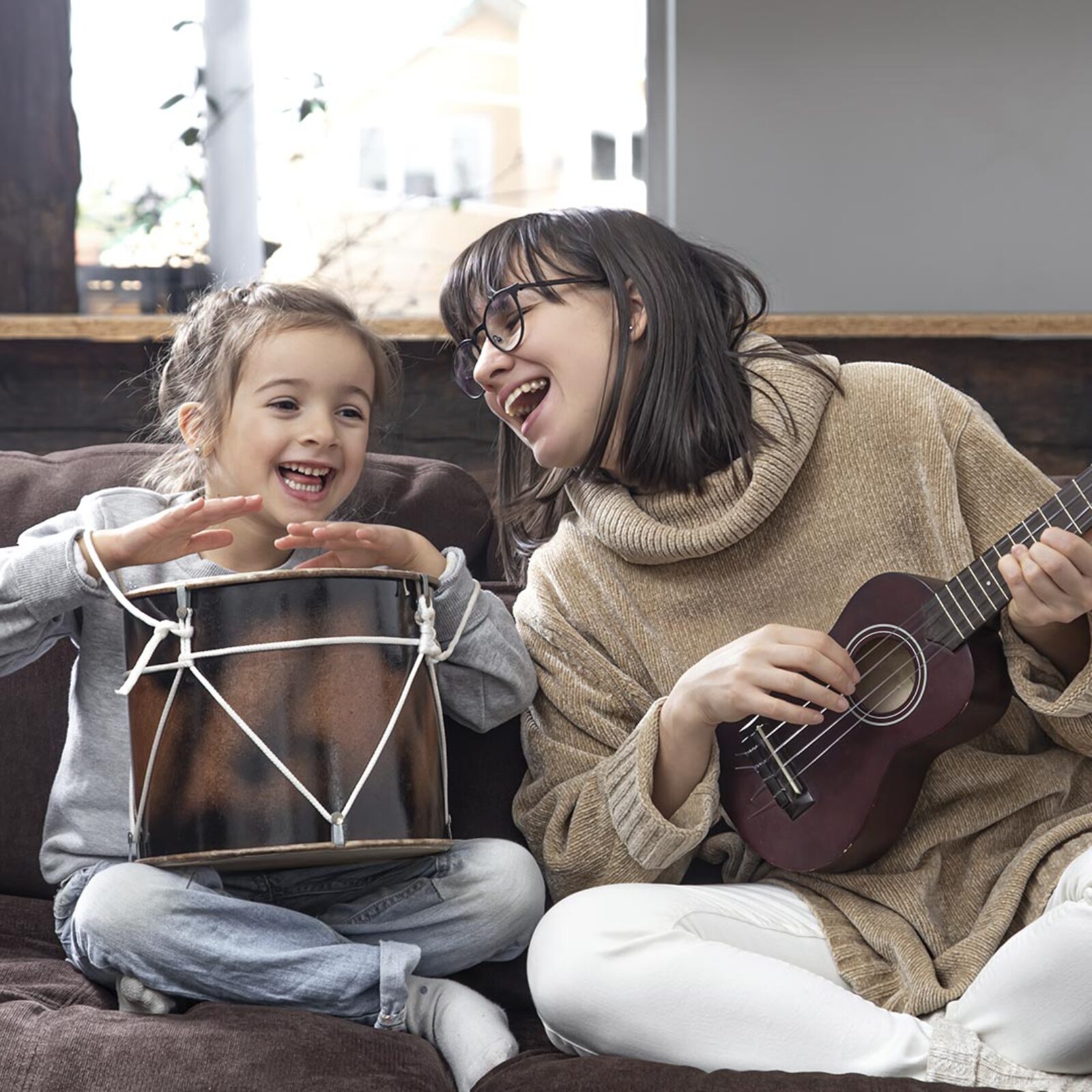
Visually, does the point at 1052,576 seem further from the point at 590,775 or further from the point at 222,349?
the point at 222,349

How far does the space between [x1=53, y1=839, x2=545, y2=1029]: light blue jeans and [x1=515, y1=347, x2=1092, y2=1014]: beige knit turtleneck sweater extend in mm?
104

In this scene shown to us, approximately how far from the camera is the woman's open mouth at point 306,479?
1731mm

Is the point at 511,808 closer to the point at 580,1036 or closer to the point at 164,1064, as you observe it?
the point at 580,1036

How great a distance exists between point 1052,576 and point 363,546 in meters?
0.76

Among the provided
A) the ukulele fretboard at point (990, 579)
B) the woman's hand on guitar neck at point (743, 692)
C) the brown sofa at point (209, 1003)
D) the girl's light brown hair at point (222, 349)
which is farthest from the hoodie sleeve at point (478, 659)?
the ukulele fretboard at point (990, 579)

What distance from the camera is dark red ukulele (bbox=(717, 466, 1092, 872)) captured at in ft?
4.70

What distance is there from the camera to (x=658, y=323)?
1752mm

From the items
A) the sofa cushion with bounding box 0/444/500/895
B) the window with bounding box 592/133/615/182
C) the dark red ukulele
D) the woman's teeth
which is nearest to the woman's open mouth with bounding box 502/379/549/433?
the woman's teeth

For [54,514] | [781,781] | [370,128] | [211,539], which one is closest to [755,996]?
[781,781]

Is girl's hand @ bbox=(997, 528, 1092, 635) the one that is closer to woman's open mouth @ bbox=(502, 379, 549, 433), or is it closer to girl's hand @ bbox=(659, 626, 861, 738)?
girl's hand @ bbox=(659, 626, 861, 738)

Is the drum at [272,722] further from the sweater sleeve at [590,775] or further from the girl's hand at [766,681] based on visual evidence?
the girl's hand at [766,681]

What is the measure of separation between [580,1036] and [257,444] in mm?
798

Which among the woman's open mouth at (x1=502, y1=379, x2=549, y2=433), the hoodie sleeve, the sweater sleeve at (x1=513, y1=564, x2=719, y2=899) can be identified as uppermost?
the woman's open mouth at (x1=502, y1=379, x2=549, y2=433)

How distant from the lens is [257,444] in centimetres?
171
